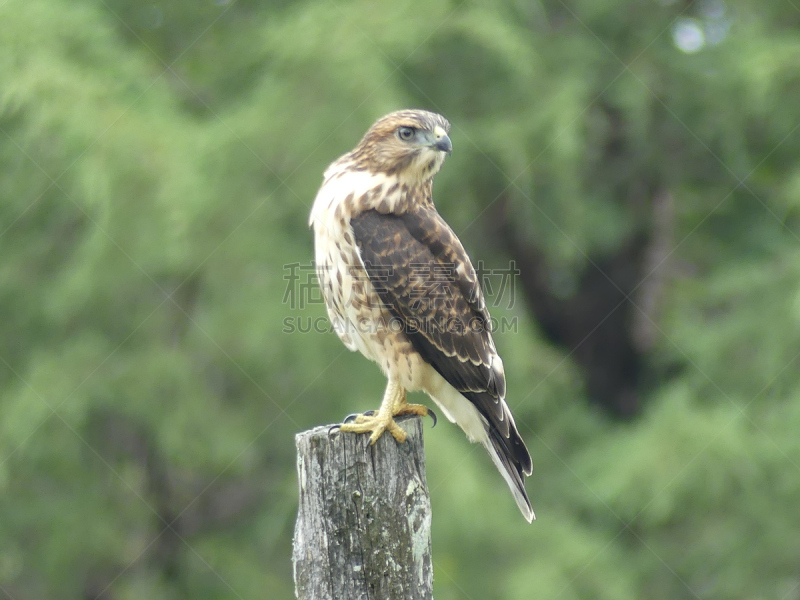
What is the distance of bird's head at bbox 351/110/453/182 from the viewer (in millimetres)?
3432

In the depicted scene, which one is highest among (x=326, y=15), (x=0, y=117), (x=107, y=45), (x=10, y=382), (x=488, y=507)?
(x=326, y=15)

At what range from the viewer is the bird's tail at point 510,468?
3250 mm

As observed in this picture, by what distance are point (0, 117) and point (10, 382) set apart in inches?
75.8

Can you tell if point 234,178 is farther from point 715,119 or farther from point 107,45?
point 715,119

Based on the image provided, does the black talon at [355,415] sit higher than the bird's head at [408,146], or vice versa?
the bird's head at [408,146]

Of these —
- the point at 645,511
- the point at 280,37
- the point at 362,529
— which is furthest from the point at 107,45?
the point at 645,511

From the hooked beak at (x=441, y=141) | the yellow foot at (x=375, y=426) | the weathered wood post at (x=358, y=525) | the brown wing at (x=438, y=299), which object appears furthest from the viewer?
the hooked beak at (x=441, y=141)

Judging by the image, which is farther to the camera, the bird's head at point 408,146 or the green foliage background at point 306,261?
the green foliage background at point 306,261

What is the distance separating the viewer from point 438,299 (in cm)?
332

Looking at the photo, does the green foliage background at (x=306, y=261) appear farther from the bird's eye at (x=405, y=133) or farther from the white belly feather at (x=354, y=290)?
the white belly feather at (x=354, y=290)

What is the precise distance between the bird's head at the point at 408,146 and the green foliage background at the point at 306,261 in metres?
1.44

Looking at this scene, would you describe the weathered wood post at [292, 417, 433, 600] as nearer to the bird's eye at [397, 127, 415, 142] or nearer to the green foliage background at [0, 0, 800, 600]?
the bird's eye at [397, 127, 415, 142]

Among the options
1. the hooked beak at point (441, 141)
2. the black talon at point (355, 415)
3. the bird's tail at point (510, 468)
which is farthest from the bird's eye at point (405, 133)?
the bird's tail at point (510, 468)

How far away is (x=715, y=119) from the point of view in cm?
605
